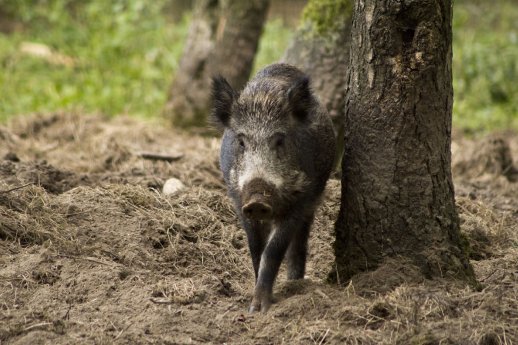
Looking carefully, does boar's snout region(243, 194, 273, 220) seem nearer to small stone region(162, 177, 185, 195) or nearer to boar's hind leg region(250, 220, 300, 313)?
boar's hind leg region(250, 220, 300, 313)

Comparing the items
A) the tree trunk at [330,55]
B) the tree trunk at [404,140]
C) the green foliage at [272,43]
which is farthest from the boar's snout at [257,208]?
the green foliage at [272,43]

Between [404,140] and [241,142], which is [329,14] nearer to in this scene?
[241,142]

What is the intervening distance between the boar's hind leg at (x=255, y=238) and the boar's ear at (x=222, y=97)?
0.71 m

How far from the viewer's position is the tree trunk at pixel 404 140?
4.66m

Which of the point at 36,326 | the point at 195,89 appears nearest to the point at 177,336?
the point at 36,326

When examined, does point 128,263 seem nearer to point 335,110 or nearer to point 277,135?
point 277,135

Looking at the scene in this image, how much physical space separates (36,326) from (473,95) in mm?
10162

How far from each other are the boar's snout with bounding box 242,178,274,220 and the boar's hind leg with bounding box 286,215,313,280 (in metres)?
0.97

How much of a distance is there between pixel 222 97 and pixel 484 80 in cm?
892

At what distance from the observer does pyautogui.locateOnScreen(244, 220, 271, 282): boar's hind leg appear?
5.10 meters

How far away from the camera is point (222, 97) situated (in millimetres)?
5223

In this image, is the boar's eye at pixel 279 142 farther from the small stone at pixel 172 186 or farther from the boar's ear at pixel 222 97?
the small stone at pixel 172 186

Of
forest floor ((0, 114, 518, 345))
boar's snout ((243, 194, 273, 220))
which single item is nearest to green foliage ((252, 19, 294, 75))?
forest floor ((0, 114, 518, 345))

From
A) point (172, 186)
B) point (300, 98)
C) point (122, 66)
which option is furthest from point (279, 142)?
point (122, 66)
